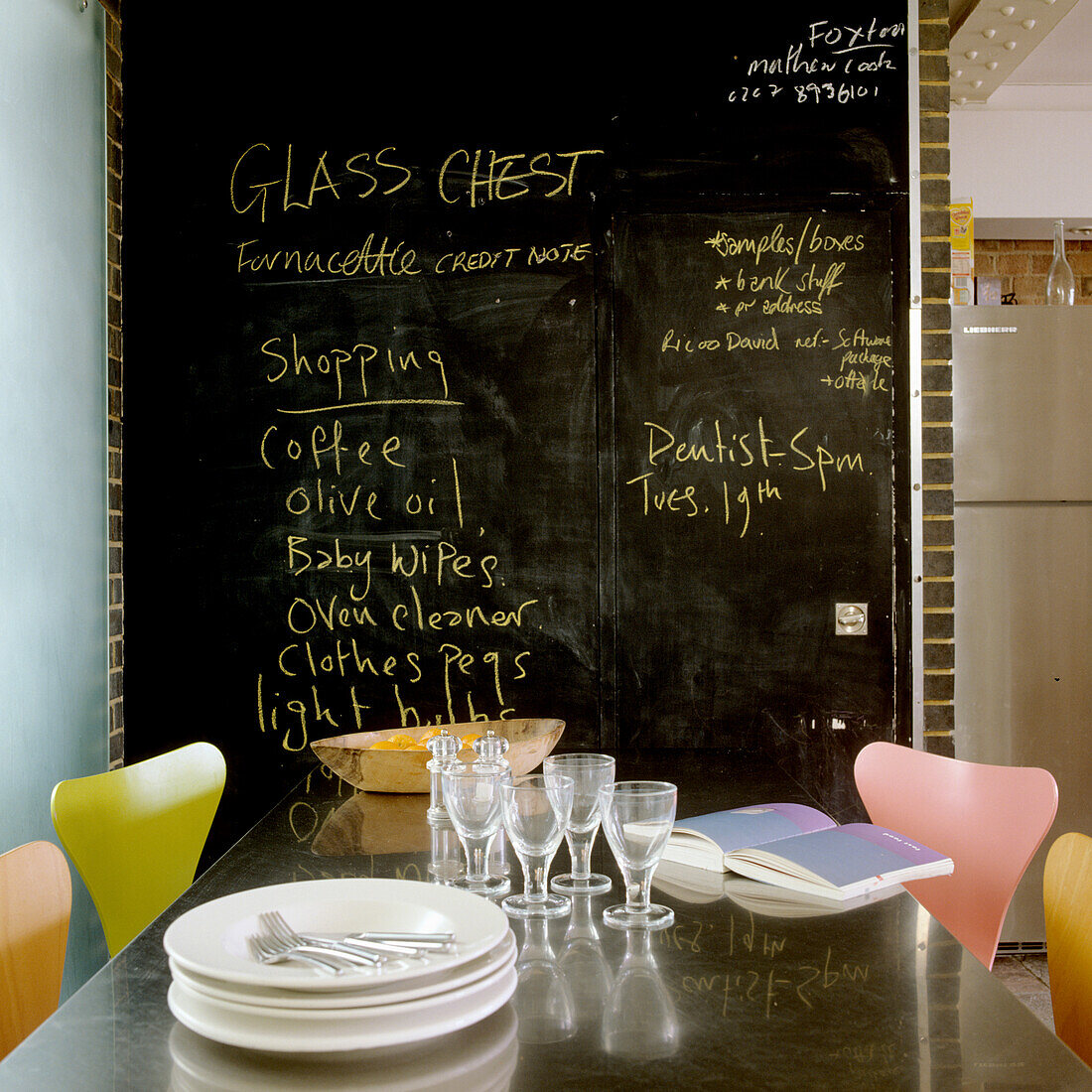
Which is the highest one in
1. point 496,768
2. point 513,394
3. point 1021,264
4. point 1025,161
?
point 1025,161

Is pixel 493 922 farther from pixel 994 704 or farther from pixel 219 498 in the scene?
pixel 994 704

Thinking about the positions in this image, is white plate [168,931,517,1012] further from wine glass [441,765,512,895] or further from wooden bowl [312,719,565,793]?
wooden bowl [312,719,565,793]

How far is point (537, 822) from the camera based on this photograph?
42.7 inches

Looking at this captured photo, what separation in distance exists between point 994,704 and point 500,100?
85.7 inches

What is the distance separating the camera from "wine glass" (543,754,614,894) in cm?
111

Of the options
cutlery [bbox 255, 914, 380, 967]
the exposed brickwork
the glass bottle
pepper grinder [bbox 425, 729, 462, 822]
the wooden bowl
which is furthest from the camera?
the glass bottle

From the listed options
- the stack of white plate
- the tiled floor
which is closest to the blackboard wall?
the tiled floor

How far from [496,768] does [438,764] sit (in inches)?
10.6

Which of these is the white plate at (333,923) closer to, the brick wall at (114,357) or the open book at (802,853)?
the open book at (802,853)

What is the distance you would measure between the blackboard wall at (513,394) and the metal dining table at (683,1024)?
1.55 m

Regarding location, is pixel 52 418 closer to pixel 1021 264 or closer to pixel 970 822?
pixel 970 822


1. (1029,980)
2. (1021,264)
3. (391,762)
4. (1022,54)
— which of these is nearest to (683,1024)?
(391,762)

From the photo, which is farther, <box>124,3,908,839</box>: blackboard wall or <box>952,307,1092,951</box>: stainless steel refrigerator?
<box>952,307,1092,951</box>: stainless steel refrigerator

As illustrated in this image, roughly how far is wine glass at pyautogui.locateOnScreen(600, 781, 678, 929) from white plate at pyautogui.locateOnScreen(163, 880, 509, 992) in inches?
6.2
